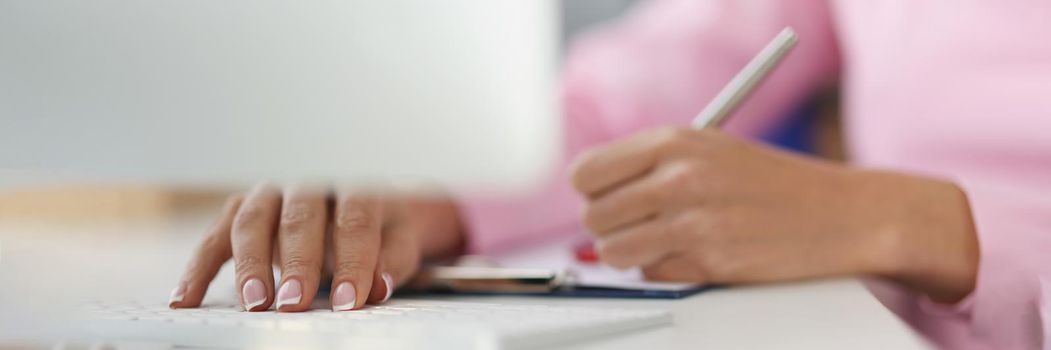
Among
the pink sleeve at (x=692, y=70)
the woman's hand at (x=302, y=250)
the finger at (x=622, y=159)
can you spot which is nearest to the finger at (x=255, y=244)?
the woman's hand at (x=302, y=250)

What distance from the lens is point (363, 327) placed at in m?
0.33

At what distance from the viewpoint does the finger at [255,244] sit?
41 centimetres

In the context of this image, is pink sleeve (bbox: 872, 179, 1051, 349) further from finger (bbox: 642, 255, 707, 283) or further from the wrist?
finger (bbox: 642, 255, 707, 283)

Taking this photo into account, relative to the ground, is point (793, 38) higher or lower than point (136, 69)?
higher

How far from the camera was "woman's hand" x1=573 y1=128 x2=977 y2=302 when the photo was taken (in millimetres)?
577

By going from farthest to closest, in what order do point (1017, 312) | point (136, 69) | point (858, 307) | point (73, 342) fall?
point (1017, 312) → point (858, 307) → point (73, 342) → point (136, 69)

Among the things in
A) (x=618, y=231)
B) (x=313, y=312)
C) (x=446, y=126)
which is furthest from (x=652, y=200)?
(x=446, y=126)

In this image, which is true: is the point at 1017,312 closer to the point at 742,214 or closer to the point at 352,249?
the point at 742,214

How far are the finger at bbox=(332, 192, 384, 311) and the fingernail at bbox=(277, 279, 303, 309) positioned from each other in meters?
0.01

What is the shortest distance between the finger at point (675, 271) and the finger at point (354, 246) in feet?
0.51

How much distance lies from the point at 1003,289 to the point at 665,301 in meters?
0.19

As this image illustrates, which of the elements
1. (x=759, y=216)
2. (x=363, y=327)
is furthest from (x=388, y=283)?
(x=759, y=216)

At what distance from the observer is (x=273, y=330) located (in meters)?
0.33

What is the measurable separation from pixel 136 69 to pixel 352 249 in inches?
9.0
